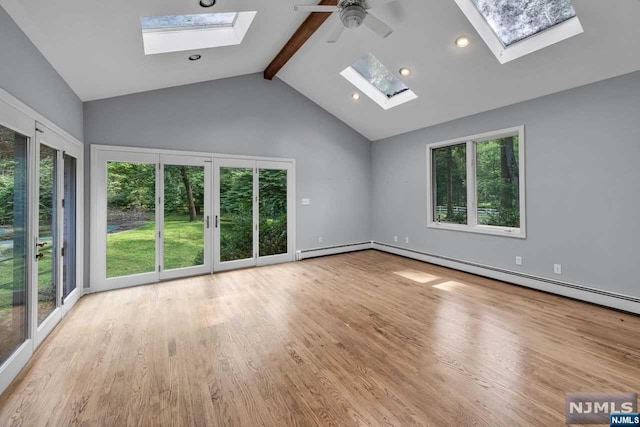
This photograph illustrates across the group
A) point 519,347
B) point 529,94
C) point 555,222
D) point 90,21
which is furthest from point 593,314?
point 90,21

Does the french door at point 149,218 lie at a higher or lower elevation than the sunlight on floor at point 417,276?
higher

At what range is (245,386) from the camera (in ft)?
6.47

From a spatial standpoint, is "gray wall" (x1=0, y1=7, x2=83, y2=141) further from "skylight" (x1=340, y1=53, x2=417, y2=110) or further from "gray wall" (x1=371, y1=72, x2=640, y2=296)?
"gray wall" (x1=371, y1=72, x2=640, y2=296)

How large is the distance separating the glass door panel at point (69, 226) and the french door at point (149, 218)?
0.33 metres

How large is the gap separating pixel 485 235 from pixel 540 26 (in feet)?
9.52

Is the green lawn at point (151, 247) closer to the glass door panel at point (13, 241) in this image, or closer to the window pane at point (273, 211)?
the window pane at point (273, 211)

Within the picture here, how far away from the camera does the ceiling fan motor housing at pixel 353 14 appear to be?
2.63 metres

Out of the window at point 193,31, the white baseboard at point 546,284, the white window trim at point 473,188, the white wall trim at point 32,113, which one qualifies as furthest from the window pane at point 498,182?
the white wall trim at point 32,113

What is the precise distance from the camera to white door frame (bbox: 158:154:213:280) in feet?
14.4

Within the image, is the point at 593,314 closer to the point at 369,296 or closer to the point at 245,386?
the point at 369,296

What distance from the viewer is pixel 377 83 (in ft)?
17.0

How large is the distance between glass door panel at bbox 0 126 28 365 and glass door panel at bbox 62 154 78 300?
3.40ft

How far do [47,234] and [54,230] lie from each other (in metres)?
0.21

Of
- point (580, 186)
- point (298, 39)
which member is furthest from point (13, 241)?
point (580, 186)
